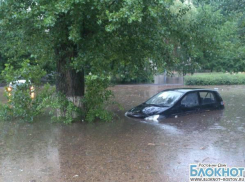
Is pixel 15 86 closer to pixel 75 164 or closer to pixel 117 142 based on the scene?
pixel 117 142

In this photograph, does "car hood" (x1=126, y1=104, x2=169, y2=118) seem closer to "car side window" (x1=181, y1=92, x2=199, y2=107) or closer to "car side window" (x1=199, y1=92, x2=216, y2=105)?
"car side window" (x1=181, y1=92, x2=199, y2=107)

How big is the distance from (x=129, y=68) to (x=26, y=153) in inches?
182

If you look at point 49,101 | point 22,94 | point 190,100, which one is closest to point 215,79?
point 190,100

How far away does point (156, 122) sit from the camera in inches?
423

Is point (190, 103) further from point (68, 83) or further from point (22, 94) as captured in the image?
point (22, 94)

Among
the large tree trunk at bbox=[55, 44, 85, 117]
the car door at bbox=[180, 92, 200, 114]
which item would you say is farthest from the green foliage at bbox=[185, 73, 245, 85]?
the large tree trunk at bbox=[55, 44, 85, 117]

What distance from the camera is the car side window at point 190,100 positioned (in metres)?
11.8

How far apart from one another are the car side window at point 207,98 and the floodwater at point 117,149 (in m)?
1.75

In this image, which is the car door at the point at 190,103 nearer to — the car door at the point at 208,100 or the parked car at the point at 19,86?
the car door at the point at 208,100

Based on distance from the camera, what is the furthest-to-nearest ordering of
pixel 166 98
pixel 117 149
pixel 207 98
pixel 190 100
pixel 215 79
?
pixel 215 79 → pixel 207 98 → pixel 190 100 → pixel 166 98 → pixel 117 149

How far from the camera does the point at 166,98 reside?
12008 millimetres

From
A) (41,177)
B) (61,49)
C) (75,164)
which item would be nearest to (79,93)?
(61,49)

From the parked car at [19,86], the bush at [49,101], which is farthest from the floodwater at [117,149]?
the parked car at [19,86]

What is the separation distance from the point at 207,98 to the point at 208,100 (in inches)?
4.6
